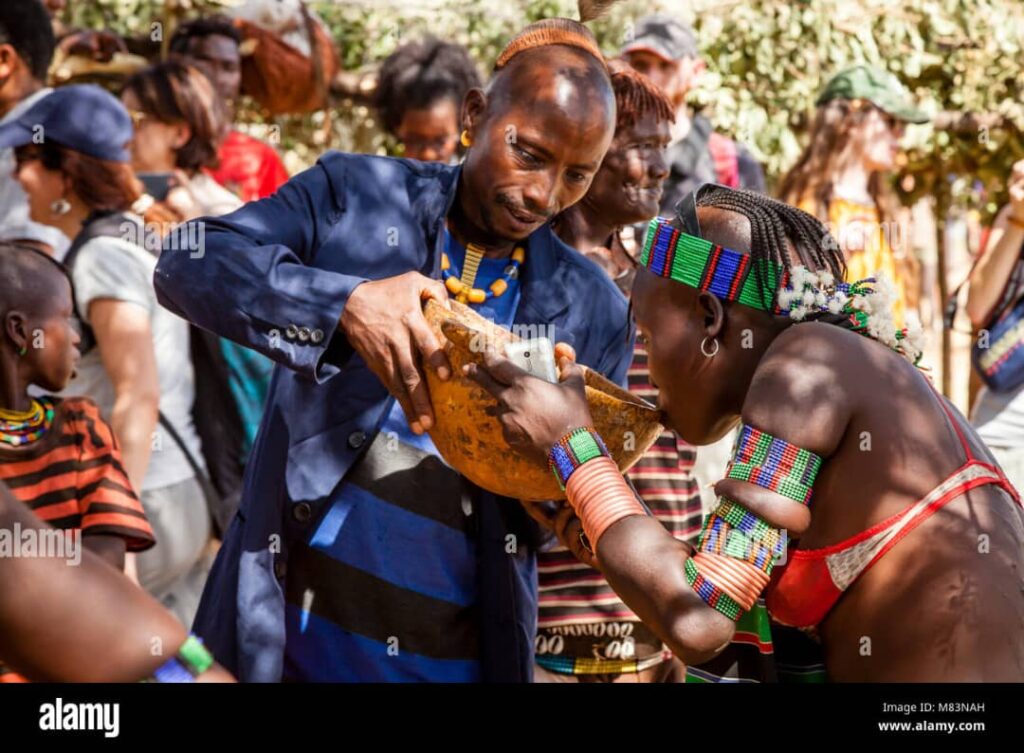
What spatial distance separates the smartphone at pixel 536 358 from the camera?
2613 mm

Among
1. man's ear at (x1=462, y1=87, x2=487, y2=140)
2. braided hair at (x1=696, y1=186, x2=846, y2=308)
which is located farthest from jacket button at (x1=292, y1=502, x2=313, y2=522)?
braided hair at (x1=696, y1=186, x2=846, y2=308)

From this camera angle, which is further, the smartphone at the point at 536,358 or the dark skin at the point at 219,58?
the dark skin at the point at 219,58

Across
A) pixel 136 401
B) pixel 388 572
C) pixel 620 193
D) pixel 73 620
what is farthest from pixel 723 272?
pixel 136 401

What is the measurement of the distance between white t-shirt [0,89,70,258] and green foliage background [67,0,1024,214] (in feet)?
11.3

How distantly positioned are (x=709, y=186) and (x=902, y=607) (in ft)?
3.08

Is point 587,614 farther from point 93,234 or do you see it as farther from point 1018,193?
point 1018,193

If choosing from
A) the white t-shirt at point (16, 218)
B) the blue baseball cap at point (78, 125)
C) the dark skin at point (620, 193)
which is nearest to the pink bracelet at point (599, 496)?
the dark skin at point (620, 193)

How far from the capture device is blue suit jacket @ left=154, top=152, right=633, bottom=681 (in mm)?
2906

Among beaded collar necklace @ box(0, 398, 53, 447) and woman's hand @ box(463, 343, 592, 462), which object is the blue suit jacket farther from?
beaded collar necklace @ box(0, 398, 53, 447)

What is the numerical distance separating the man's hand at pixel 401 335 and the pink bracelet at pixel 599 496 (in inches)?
15.2

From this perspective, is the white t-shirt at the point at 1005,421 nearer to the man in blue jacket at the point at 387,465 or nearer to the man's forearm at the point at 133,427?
the man in blue jacket at the point at 387,465

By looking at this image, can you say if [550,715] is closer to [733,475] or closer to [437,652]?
[437,652]

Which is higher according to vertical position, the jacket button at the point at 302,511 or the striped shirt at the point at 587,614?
the jacket button at the point at 302,511

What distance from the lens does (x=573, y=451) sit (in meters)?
2.51
